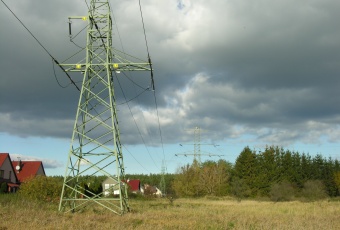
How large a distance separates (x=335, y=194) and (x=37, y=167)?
213 ft

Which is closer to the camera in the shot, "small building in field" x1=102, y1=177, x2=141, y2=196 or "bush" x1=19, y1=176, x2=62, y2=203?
"small building in field" x1=102, y1=177, x2=141, y2=196

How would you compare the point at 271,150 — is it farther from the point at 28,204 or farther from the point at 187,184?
the point at 28,204

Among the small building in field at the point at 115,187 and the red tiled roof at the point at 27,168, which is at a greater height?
the red tiled roof at the point at 27,168

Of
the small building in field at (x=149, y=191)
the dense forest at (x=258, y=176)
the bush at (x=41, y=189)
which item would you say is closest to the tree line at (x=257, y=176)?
the dense forest at (x=258, y=176)

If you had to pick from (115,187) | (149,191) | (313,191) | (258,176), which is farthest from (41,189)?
(258,176)

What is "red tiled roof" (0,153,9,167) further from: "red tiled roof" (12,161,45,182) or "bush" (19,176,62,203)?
"bush" (19,176,62,203)

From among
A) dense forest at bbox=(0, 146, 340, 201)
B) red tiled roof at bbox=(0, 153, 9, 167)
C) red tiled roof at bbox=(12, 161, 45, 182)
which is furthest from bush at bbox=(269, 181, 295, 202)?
red tiled roof at bbox=(0, 153, 9, 167)

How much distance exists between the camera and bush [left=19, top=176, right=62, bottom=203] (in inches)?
1213

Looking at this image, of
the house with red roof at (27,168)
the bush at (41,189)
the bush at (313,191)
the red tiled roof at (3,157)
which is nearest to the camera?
the bush at (41,189)

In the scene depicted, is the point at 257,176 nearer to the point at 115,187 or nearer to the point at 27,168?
the point at 27,168

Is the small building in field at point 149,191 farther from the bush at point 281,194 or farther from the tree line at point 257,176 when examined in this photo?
the bush at point 281,194

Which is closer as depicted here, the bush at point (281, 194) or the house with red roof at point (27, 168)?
the bush at point (281, 194)

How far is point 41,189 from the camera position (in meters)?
31.3

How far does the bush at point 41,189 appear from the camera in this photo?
30805 mm
